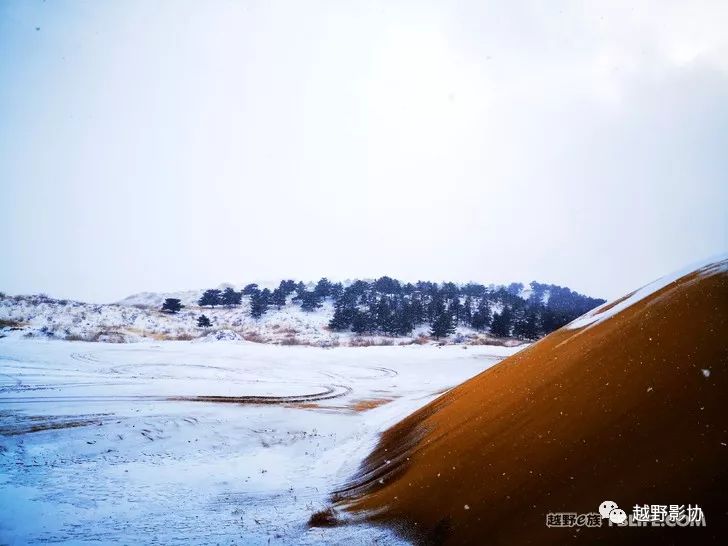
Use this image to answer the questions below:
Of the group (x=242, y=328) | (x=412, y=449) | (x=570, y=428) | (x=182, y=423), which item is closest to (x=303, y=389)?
(x=182, y=423)

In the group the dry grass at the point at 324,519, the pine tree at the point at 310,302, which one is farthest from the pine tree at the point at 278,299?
the dry grass at the point at 324,519

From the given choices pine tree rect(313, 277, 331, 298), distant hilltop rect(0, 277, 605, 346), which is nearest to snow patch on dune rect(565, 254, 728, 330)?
distant hilltop rect(0, 277, 605, 346)

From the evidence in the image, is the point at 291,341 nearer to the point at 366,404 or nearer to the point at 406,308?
the point at 406,308

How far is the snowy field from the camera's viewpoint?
668 cm

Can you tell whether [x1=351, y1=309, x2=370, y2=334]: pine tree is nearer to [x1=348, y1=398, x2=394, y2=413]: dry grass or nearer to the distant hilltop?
the distant hilltop

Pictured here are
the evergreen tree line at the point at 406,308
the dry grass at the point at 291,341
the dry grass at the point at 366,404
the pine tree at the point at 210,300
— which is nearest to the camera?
the dry grass at the point at 366,404

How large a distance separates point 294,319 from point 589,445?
55041 millimetres

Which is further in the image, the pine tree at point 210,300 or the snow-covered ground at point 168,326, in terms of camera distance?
the pine tree at point 210,300

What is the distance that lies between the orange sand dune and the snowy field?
123 cm

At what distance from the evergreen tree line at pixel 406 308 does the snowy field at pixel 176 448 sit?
30820mm

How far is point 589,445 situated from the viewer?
20.6 feet

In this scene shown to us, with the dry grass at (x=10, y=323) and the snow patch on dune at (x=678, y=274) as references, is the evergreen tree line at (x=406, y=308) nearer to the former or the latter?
the dry grass at (x=10, y=323)

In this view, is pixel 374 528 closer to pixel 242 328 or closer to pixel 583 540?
pixel 583 540

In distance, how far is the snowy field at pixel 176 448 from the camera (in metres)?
6.68
